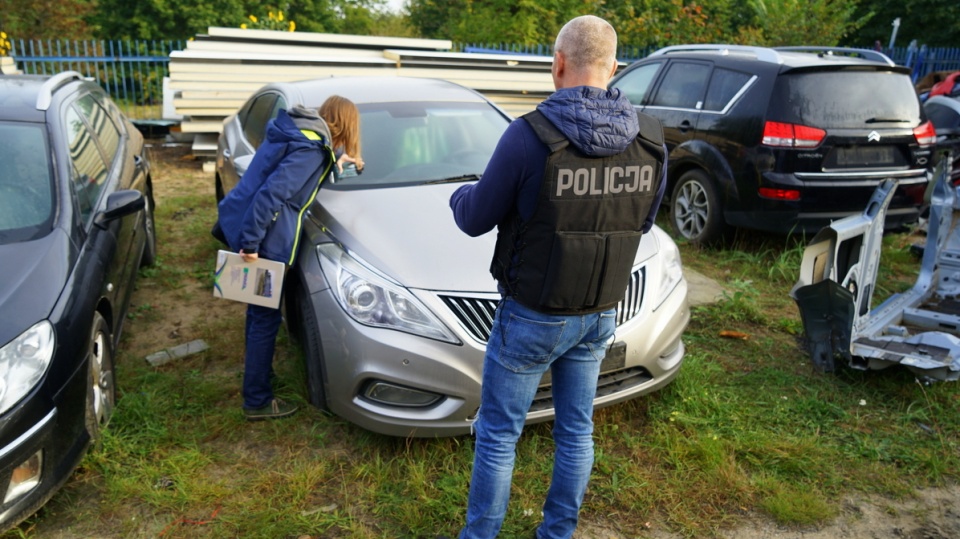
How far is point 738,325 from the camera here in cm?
479

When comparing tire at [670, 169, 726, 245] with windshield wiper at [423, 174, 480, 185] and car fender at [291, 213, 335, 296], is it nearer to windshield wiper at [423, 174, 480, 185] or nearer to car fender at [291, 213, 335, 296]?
windshield wiper at [423, 174, 480, 185]

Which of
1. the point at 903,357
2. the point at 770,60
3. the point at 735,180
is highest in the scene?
the point at 770,60

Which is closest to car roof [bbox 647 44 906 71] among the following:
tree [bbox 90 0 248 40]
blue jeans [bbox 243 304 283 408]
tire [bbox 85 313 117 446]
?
blue jeans [bbox 243 304 283 408]

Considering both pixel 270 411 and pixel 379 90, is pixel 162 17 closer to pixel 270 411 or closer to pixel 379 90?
pixel 379 90

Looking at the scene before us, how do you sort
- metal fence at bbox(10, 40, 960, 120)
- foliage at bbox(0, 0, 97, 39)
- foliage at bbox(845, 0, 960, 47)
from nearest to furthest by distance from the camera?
1. metal fence at bbox(10, 40, 960, 120)
2. foliage at bbox(0, 0, 97, 39)
3. foliage at bbox(845, 0, 960, 47)

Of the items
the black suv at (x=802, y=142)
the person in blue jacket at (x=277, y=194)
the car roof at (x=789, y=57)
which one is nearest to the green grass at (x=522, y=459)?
the person in blue jacket at (x=277, y=194)

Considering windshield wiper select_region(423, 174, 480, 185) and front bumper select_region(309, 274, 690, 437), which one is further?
windshield wiper select_region(423, 174, 480, 185)

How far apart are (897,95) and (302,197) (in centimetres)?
493

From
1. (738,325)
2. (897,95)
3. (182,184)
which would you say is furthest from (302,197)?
(182,184)

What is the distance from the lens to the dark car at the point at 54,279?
2.53m

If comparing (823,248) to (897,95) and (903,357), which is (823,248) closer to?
(903,357)

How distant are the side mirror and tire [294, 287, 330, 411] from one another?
97 cm

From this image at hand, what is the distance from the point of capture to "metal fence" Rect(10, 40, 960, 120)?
40.2ft

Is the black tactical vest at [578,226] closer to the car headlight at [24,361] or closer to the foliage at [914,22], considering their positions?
the car headlight at [24,361]
